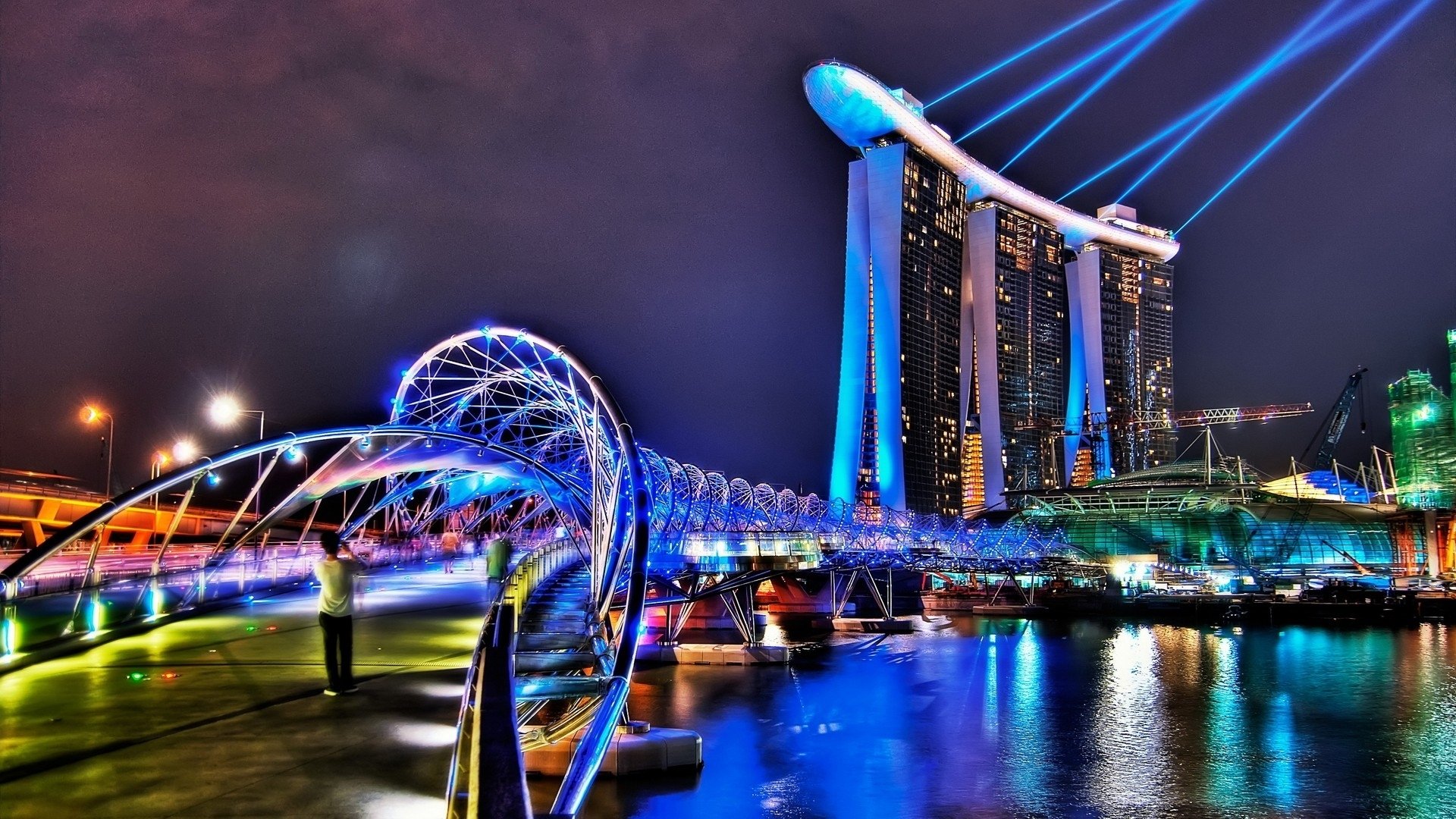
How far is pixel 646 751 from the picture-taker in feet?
81.0

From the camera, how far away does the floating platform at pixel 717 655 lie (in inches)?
1865

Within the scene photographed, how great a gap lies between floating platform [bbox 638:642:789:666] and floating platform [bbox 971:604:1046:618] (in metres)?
39.0

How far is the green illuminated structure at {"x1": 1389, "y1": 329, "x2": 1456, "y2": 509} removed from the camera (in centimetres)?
10681

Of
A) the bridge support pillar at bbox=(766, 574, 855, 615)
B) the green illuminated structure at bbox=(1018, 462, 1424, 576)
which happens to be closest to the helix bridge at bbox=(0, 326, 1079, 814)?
the bridge support pillar at bbox=(766, 574, 855, 615)

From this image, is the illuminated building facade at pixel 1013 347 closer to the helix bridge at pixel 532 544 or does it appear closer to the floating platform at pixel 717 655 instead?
the helix bridge at pixel 532 544

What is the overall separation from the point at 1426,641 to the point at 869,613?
40497 millimetres

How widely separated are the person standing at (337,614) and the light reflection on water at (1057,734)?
1209cm

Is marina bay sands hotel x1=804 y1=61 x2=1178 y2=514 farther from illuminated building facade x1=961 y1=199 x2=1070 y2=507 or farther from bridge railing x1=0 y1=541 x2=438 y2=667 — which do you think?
bridge railing x1=0 y1=541 x2=438 y2=667

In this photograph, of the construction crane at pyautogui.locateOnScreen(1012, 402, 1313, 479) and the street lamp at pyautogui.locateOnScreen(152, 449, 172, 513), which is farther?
the construction crane at pyautogui.locateOnScreen(1012, 402, 1313, 479)

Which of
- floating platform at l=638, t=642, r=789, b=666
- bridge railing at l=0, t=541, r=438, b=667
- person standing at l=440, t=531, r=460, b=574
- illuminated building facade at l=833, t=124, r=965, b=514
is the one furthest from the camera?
illuminated building facade at l=833, t=124, r=965, b=514

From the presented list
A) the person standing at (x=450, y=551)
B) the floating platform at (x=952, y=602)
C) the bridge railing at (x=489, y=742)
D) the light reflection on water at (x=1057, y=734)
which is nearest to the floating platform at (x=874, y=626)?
the light reflection on water at (x=1057, y=734)

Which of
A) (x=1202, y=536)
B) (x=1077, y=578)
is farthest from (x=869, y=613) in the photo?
(x=1202, y=536)

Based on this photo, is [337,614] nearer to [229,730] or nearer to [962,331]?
[229,730]

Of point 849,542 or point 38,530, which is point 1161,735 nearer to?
point 849,542
